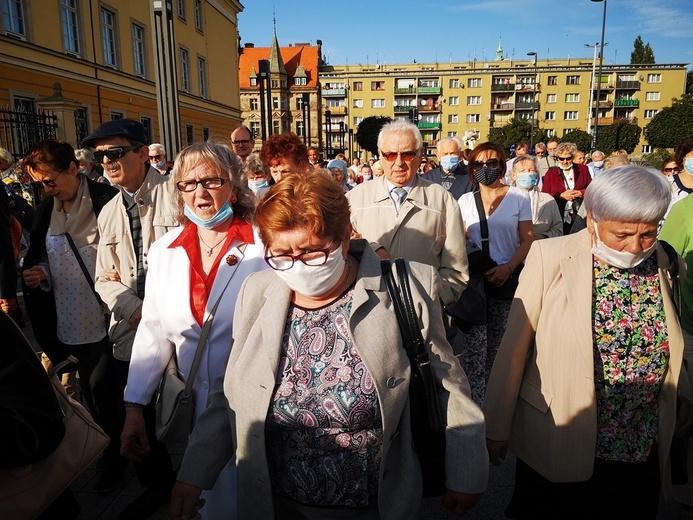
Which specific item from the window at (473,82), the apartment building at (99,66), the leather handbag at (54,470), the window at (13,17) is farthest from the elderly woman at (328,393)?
the window at (473,82)

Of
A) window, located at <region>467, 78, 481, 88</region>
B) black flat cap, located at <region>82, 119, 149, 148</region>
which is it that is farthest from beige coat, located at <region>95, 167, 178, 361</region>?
window, located at <region>467, 78, 481, 88</region>

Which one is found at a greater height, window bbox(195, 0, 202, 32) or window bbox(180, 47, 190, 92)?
window bbox(195, 0, 202, 32)

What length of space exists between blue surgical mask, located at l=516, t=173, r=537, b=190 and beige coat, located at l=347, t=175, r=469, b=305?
2.70 meters

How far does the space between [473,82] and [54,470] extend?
89.0 metres

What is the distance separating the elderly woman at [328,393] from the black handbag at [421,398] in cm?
3

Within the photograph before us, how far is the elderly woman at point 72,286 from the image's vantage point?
3.51 metres

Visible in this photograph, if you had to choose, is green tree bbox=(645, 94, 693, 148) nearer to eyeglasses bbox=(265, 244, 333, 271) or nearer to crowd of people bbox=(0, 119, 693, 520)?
crowd of people bbox=(0, 119, 693, 520)

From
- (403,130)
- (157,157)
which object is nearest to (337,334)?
(403,130)

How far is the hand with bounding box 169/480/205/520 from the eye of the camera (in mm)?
1988

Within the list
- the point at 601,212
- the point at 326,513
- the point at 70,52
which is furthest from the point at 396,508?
the point at 70,52

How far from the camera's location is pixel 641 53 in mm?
83812

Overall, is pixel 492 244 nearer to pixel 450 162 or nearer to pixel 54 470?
pixel 450 162

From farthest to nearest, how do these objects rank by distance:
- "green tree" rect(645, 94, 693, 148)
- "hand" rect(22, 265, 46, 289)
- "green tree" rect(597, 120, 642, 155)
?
"green tree" rect(597, 120, 642, 155)
"green tree" rect(645, 94, 693, 148)
"hand" rect(22, 265, 46, 289)

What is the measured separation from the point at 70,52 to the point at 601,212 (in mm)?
21446
